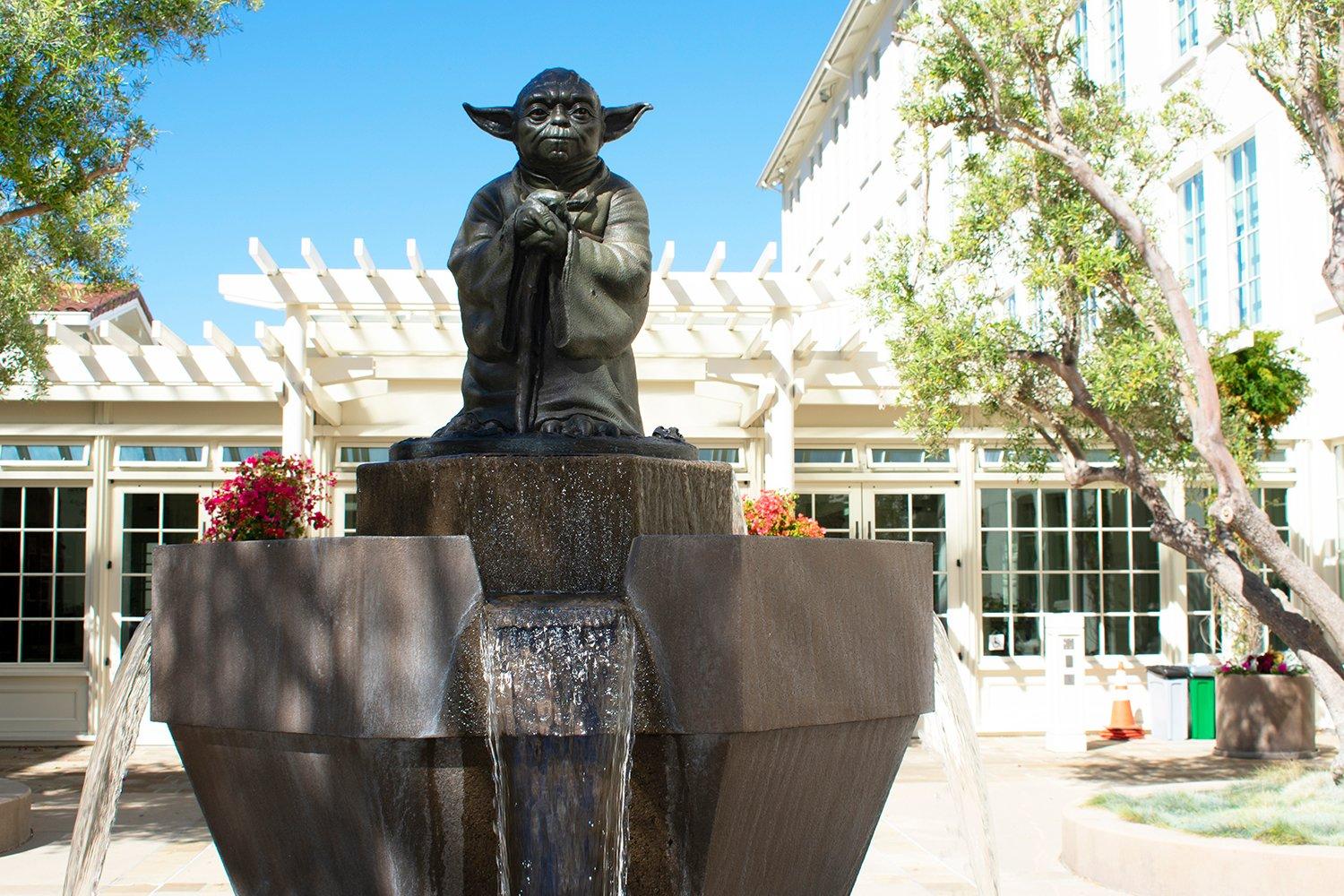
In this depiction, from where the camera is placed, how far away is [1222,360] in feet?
37.6

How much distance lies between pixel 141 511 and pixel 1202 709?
1104cm

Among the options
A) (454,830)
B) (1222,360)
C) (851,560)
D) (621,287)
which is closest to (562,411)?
(621,287)

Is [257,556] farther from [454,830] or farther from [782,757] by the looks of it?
[782,757]

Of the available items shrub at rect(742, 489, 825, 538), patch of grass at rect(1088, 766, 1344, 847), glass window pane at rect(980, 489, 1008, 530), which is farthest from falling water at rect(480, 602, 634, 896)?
glass window pane at rect(980, 489, 1008, 530)

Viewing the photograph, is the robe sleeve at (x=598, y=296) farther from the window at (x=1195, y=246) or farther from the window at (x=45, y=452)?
the window at (x=45, y=452)

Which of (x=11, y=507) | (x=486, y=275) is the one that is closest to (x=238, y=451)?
(x=11, y=507)

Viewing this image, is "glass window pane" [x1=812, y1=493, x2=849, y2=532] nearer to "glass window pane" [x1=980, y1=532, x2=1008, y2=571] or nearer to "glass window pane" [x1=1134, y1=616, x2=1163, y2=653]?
"glass window pane" [x1=980, y1=532, x2=1008, y2=571]

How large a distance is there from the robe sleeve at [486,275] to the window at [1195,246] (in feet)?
38.1

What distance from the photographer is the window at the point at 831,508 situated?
50.7 feet

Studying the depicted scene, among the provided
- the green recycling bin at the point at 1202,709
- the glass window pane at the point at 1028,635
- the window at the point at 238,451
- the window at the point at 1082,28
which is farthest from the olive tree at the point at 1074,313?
the window at the point at 238,451

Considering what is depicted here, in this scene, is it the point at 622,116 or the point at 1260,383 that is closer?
the point at 622,116

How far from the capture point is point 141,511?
14.9 metres

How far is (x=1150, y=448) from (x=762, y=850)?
767cm

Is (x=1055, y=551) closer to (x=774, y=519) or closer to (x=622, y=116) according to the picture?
(x=774, y=519)
